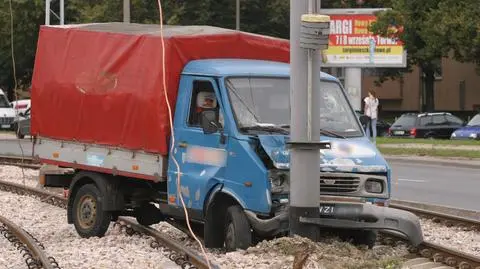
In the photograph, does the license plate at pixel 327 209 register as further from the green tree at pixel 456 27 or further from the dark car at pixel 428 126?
the dark car at pixel 428 126

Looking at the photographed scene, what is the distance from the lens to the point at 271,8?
49125 mm

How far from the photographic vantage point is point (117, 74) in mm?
11344

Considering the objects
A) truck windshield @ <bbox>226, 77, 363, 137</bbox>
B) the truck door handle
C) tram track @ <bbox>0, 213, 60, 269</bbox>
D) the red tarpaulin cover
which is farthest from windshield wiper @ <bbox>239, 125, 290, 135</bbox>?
tram track @ <bbox>0, 213, 60, 269</bbox>

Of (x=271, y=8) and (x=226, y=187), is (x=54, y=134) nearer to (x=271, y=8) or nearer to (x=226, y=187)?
(x=226, y=187)

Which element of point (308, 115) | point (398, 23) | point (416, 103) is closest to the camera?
point (308, 115)

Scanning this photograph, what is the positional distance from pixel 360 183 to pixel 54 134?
4.93m

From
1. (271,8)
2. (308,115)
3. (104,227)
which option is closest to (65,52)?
(104,227)

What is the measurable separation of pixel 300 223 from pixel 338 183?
75 centimetres

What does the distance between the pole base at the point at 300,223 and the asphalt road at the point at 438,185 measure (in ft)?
22.1

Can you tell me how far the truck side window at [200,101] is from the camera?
10155mm

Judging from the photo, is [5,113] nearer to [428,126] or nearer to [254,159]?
[428,126]

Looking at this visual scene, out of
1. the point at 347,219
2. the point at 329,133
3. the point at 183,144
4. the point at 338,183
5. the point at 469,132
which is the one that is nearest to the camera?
the point at 347,219

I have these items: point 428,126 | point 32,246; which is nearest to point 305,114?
point 32,246

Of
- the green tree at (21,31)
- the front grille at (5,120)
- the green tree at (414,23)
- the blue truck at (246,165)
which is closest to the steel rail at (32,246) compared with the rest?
the blue truck at (246,165)
